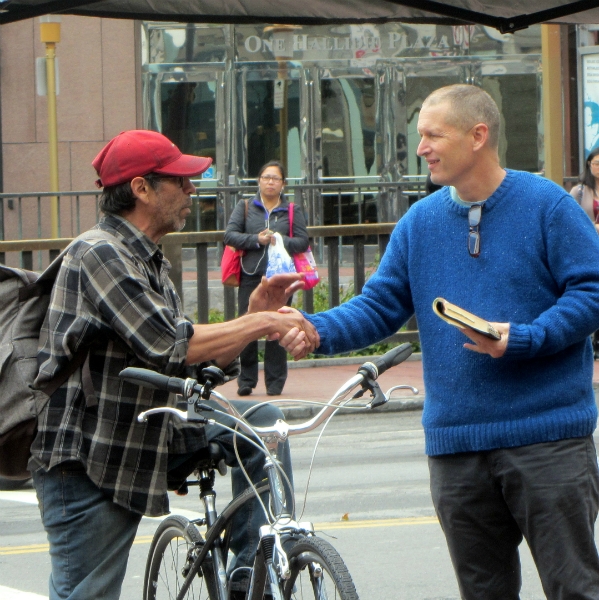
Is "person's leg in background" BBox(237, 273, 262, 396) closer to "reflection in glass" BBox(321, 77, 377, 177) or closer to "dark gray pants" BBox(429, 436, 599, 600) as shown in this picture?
"dark gray pants" BBox(429, 436, 599, 600)

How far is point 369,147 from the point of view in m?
20.5

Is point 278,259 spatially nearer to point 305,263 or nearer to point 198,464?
point 305,263

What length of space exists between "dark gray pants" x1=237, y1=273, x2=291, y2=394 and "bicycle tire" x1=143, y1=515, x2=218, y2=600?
6.43 m

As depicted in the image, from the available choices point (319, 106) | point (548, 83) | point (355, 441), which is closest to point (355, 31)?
point (319, 106)

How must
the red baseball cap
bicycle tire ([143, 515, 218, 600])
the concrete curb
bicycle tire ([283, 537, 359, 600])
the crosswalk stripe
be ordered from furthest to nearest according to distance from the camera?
the concrete curb → the crosswalk stripe → bicycle tire ([143, 515, 218, 600]) → the red baseball cap → bicycle tire ([283, 537, 359, 600])

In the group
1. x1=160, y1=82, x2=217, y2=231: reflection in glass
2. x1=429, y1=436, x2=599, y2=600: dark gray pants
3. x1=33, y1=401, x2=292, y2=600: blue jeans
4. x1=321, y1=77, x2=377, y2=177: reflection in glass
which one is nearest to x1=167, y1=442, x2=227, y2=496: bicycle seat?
x1=33, y1=401, x2=292, y2=600: blue jeans

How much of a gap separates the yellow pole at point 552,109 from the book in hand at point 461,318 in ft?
30.4

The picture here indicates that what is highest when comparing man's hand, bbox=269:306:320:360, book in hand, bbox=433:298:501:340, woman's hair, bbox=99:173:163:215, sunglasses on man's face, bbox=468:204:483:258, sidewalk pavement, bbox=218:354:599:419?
woman's hair, bbox=99:173:163:215

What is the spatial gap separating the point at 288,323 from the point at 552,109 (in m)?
9.26

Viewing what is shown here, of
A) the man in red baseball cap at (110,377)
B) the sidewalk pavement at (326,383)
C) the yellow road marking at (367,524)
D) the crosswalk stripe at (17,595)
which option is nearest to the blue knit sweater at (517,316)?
the man in red baseball cap at (110,377)

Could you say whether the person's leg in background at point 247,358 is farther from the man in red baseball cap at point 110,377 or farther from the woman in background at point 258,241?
the man in red baseball cap at point 110,377

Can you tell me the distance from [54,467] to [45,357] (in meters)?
0.32

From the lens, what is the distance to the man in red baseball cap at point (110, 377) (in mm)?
3545

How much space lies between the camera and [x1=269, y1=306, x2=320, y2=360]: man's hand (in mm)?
3684
